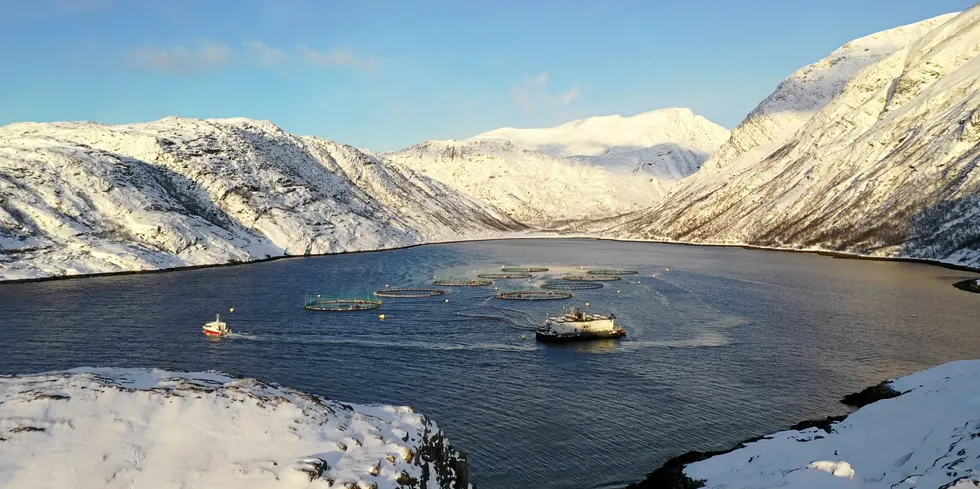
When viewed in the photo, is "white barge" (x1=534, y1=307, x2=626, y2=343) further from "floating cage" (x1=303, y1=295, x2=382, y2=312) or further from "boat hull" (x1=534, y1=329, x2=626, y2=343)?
"floating cage" (x1=303, y1=295, x2=382, y2=312)

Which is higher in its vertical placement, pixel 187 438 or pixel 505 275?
pixel 505 275

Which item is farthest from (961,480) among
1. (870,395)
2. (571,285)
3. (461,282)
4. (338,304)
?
(461,282)

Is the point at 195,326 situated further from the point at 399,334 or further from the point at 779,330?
the point at 779,330

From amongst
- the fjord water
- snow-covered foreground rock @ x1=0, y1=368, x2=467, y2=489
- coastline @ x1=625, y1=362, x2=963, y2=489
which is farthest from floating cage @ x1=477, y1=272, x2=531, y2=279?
snow-covered foreground rock @ x1=0, y1=368, x2=467, y2=489

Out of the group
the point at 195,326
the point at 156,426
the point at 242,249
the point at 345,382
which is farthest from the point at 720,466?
the point at 242,249

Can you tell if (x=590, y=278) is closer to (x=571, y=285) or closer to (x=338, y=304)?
(x=571, y=285)

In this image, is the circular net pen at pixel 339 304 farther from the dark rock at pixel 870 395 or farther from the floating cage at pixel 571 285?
the dark rock at pixel 870 395
